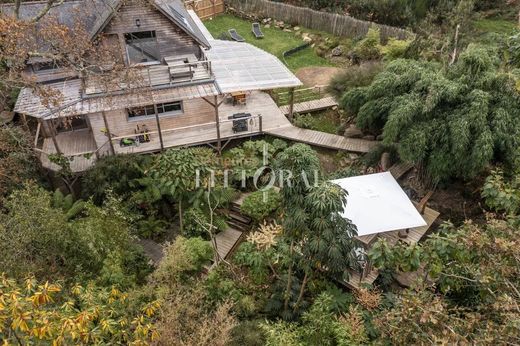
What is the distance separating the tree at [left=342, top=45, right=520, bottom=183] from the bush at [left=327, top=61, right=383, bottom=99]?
3.80m

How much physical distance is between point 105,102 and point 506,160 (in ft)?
54.7

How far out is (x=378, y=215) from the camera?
1476 cm

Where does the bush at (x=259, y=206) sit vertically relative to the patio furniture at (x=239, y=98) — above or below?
below

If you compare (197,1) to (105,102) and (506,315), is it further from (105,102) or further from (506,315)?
(506,315)

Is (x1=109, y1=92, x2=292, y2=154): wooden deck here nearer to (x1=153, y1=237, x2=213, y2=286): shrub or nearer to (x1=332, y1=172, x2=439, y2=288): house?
(x1=153, y1=237, x2=213, y2=286): shrub

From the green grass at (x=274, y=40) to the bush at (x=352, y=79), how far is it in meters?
7.83

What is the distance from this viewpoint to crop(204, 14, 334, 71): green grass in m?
29.0

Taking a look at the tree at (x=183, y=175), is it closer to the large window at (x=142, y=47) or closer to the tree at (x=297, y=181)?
the tree at (x=297, y=181)

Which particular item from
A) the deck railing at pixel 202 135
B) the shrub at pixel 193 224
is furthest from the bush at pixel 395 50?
the shrub at pixel 193 224

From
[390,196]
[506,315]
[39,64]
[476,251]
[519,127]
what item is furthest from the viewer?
[39,64]

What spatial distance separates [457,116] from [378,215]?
4.76m

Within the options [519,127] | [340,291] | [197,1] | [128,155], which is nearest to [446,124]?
[519,127]

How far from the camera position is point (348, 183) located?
52.7 ft

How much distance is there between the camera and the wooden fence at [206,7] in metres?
34.2
